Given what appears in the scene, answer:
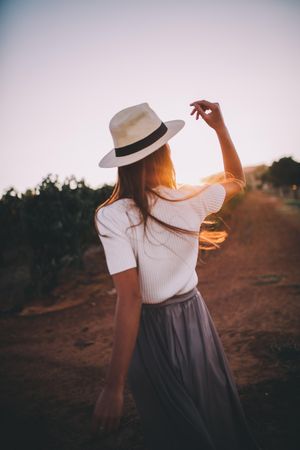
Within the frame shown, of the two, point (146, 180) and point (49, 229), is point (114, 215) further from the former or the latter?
point (49, 229)

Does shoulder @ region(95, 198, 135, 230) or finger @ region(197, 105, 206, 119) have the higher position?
finger @ region(197, 105, 206, 119)

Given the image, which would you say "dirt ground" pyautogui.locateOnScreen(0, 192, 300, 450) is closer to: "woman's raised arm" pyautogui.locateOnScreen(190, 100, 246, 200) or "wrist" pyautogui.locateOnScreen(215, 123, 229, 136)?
"woman's raised arm" pyautogui.locateOnScreen(190, 100, 246, 200)

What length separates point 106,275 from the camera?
32.5 feet

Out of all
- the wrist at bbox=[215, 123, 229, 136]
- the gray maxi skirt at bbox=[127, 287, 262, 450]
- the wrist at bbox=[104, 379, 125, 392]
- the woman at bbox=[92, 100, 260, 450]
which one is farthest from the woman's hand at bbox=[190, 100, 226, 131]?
the wrist at bbox=[104, 379, 125, 392]

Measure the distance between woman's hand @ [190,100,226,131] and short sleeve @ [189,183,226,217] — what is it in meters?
0.55

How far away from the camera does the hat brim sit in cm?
127

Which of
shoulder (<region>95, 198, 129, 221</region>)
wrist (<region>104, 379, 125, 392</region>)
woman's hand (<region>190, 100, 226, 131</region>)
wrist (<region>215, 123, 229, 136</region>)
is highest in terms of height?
woman's hand (<region>190, 100, 226, 131</region>)

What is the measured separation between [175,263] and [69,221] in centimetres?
784

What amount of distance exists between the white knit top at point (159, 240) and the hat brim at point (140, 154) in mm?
172

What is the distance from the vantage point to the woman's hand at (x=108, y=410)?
3.21 feet

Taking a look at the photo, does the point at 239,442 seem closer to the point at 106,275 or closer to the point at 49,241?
the point at 49,241

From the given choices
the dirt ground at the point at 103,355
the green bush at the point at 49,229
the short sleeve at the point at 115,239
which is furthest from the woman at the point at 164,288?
the green bush at the point at 49,229

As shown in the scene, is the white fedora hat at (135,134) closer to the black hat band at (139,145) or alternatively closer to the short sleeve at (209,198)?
the black hat band at (139,145)

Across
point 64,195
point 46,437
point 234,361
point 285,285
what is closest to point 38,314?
point 64,195
